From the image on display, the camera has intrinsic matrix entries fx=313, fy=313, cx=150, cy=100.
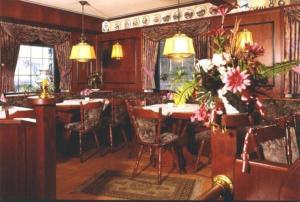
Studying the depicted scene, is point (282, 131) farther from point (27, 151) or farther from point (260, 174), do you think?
point (27, 151)

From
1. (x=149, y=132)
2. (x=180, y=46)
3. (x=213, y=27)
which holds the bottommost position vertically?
(x=149, y=132)

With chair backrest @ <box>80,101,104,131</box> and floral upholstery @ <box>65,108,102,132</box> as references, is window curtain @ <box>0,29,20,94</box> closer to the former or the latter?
floral upholstery @ <box>65,108,102,132</box>

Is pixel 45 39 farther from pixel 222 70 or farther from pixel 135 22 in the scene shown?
pixel 222 70

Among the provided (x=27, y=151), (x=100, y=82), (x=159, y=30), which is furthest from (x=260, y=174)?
(x=100, y=82)

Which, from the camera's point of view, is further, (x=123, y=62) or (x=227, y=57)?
(x=123, y=62)

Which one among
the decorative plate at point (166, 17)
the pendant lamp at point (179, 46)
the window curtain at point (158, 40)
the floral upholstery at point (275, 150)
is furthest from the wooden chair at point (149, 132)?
the decorative plate at point (166, 17)

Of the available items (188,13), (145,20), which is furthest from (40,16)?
(188,13)

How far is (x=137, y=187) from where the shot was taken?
11.3ft

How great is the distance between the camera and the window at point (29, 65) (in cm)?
570

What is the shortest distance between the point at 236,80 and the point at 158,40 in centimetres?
464

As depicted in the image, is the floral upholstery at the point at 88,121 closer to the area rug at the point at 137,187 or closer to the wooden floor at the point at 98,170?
the wooden floor at the point at 98,170

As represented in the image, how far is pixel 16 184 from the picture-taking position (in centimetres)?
244

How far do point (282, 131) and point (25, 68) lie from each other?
5075 mm

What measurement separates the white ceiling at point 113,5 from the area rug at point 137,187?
320 cm
